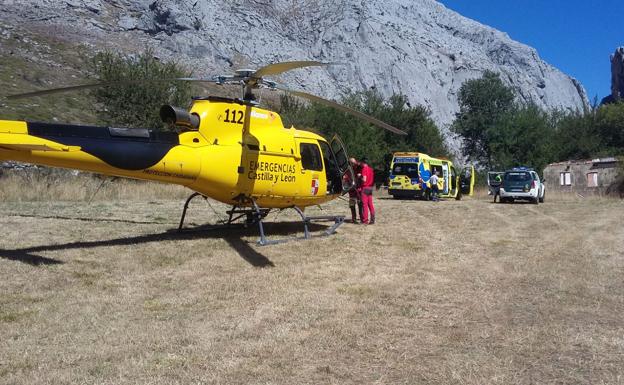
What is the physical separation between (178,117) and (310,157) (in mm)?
3330

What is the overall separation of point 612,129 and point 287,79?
44605 mm

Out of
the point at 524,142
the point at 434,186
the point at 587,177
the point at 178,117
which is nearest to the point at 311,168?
the point at 178,117

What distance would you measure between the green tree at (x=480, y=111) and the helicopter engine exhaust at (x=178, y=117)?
61.7 metres

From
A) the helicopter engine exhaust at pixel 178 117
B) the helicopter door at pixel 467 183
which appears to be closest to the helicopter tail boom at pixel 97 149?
the helicopter engine exhaust at pixel 178 117

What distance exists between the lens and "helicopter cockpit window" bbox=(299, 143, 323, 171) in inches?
450

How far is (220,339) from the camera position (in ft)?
16.5

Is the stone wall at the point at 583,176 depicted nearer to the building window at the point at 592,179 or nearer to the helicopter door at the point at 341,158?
the building window at the point at 592,179

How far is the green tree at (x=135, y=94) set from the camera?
2786 centimetres

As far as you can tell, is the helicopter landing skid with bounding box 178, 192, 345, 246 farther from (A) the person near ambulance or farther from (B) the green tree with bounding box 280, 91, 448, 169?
(B) the green tree with bounding box 280, 91, 448, 169

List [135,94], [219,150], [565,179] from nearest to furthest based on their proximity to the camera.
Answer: [219,150], [135,94], [565,179]

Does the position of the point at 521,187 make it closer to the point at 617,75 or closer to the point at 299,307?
the point at 299,307

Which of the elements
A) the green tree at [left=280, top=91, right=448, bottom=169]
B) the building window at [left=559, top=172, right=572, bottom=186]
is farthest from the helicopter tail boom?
the building window at [left=559, top=172, right=572, bottom=186]

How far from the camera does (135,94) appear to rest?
28.0m

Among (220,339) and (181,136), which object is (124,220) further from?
(220,339)
